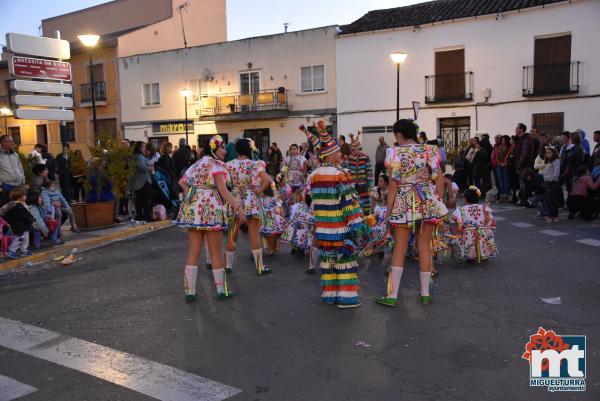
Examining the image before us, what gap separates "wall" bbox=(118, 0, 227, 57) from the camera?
32.2 meters

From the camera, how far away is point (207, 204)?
19.2 feet

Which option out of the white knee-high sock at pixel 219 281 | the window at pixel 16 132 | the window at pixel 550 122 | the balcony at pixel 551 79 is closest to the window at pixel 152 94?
the window at pixel 16 132

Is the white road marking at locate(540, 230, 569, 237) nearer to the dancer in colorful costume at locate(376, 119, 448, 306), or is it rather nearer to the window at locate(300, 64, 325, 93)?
the dancer in colorful costume at locate(376, 119, 448, 306)

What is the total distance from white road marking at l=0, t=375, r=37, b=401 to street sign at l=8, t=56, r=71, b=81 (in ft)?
26.1

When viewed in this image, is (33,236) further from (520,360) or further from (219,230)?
(520,360)

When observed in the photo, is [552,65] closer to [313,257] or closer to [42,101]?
[313,257]

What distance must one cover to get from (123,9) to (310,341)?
3661 cm

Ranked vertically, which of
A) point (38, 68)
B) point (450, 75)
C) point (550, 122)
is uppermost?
point (450, 75)

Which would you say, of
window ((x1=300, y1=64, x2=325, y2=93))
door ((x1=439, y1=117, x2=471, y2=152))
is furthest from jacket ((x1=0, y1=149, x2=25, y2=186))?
window ((x1=300, y1=64, x2=325, y2=93))

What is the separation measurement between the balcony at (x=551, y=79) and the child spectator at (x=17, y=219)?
60.5 feet

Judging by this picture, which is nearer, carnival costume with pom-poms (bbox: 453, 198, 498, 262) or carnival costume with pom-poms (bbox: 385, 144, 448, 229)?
carnival costume with pom-poms (bbox: 385, 144, 448, 229)

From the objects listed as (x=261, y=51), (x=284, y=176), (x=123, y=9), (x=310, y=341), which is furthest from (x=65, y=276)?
(x=123, y=9)

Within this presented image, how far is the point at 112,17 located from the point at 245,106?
51.3 feet

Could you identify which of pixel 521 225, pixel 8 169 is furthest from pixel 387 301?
pixel 8 169
